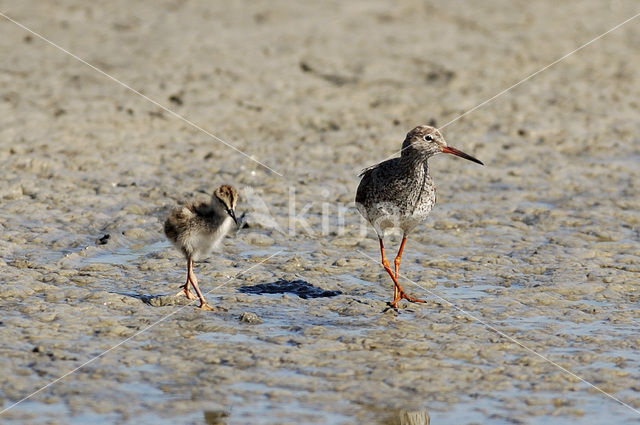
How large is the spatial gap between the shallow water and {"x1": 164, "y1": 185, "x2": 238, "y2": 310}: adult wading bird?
0.42 meters

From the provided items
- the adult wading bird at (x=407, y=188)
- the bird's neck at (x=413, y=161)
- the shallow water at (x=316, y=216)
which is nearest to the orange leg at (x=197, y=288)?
the shallow water at (x=316, y=216)

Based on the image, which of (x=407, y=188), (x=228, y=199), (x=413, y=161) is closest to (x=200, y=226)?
(x=228, y=199)

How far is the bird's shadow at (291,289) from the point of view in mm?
7848

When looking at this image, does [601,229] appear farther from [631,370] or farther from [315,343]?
[315,343]

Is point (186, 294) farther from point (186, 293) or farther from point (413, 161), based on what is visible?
point (413, 161)

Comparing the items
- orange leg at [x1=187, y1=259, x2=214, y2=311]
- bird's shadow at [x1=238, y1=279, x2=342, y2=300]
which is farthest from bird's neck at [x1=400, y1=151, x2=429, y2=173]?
orange leg at [x1=187, y1=259, x2=214, y2=311]

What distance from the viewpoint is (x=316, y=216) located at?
389 inches

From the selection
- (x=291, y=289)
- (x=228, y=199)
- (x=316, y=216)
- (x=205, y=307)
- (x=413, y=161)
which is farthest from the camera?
(x=316, y=216)

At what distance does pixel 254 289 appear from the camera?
793 centimetres

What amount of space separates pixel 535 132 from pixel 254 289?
5.78m

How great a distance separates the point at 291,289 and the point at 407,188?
1.32 metres

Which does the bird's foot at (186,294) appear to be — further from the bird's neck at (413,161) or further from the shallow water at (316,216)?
the bird's neck at (413,161)

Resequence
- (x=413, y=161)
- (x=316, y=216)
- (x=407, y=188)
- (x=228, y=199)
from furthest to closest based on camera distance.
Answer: (x=316, y=216) < (x=413, y=161) < (x=407, y=188) < (x=228, y=199)

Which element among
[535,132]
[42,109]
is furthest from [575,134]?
[42,109]
